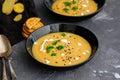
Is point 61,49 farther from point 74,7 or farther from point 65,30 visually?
point 74,7

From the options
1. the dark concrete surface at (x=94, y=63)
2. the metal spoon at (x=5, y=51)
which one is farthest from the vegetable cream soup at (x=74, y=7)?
the metal spoon at (x=5, y=51)

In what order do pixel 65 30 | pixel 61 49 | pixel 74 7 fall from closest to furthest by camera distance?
1. pixel 61 49
2. pixel 65 30
3. pixel 74 7

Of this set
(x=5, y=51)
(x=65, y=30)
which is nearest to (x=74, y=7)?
(x=65, y=30)

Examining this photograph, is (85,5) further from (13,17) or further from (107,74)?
(107,74)

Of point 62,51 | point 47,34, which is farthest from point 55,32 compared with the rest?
point 62,51

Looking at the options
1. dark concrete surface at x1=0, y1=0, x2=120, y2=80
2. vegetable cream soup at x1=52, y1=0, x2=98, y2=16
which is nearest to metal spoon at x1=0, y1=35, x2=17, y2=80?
dark concrete surface at x1=0, y1=0, x2=120, y2=80

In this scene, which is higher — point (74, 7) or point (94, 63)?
point (74, 7)

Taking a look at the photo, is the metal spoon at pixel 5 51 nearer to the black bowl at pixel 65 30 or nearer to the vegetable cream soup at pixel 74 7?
the black bowl at pixel 65 30
